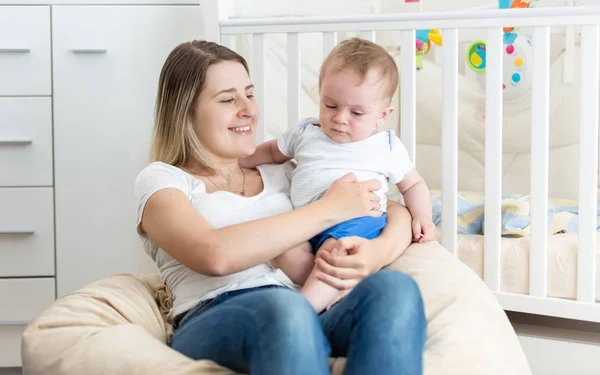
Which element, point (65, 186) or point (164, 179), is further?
point (65, 186)

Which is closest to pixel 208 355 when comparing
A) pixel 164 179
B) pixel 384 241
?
pixel 164 179

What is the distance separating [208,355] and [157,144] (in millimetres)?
480

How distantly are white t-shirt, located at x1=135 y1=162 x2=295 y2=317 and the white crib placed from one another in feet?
1.78

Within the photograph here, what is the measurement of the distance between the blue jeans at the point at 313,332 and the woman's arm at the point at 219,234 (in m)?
0.07

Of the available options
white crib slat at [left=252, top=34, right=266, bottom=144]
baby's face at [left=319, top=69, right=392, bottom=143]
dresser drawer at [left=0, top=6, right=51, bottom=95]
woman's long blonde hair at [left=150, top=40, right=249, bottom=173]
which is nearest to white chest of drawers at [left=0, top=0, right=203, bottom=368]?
dresser drawer at [left=0, top=6, right=51, bottom=95]

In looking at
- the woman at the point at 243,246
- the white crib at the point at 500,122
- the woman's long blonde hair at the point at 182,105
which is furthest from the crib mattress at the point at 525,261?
the woman's long blonde hair at the point at 182,105

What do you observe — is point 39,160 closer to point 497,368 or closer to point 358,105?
point 358,105

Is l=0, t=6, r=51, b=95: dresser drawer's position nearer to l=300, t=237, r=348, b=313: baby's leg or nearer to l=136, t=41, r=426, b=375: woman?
l=136, t=41, r=426, b=375: woman

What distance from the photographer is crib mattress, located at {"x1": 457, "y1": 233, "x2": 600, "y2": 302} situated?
5.72 ft

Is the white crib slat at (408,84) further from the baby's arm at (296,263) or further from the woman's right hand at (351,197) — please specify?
the baby's arm at (296,263)

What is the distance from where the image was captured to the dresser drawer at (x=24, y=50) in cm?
217

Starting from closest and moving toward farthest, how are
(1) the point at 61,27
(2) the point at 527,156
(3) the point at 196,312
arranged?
(3) the point at 196,312 → (1) the point at 61,27 → (2) the point at 527,156

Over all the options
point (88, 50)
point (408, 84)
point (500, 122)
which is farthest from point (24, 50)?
point (500, 122)

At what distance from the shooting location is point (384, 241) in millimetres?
1412
